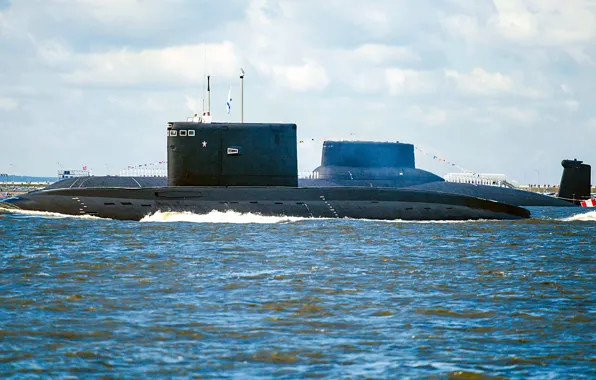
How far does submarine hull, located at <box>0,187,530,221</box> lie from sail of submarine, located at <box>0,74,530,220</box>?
1.6 inches

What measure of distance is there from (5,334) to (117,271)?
25.2 feet

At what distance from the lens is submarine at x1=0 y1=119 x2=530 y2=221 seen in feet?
117

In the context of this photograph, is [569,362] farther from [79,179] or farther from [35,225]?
[79,179]

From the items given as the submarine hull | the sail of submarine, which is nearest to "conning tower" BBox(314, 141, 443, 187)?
the submarine hull

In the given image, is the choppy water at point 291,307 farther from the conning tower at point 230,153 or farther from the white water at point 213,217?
the conning tower at point 230,153

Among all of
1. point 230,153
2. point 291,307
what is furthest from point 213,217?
point 291,307

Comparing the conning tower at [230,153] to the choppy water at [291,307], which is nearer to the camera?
the choppy water at [291,307]

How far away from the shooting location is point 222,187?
120ft

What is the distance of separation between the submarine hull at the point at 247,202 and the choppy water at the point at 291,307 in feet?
18.9

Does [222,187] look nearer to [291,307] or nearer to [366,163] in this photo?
[291,307]

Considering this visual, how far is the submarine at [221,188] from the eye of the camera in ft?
117

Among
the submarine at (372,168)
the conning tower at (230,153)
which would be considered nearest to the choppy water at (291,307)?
the conning tower at (230,153)

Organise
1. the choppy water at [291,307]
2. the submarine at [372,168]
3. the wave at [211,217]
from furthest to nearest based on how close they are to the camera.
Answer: the submarine at [372,168], the wave at [211,217], the choppy water at [291,307]

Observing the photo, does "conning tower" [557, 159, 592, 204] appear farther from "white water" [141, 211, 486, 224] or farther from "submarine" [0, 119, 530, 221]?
"white water" [141, 211, 486, 224]
